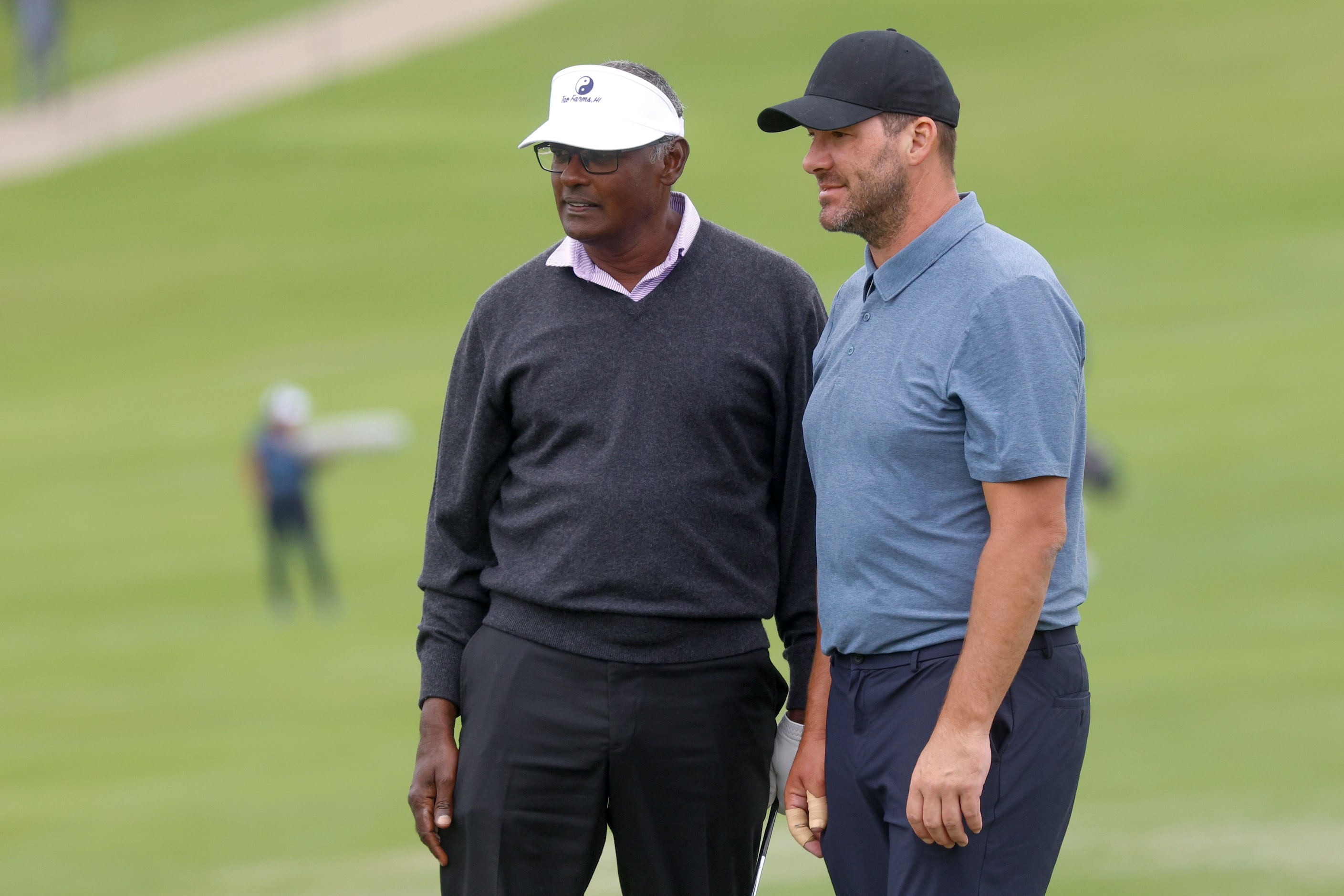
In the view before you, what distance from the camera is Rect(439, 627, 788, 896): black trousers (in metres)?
3.24

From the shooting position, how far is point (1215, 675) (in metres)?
9.87

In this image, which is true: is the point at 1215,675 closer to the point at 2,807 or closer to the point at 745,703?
the point at 2,807

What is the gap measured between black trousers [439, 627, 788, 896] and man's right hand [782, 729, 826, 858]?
0.17 metres

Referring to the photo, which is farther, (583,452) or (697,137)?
(697,137)

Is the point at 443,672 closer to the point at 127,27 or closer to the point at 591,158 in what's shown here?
the point at 591,158

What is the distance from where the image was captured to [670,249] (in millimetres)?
3340

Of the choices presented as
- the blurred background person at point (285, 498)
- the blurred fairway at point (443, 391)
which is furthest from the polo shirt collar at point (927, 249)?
the blurred background person at point (285, 498)

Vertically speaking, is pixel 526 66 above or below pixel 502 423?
above

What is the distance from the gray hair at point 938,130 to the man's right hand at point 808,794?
968mm

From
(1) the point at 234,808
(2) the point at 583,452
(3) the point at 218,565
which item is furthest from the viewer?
(3) the point at 218,565

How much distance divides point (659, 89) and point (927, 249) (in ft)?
2.30

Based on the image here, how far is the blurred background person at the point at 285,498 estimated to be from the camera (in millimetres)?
15516

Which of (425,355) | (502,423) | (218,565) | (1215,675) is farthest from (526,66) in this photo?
(502,423)

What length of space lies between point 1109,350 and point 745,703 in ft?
57.5
